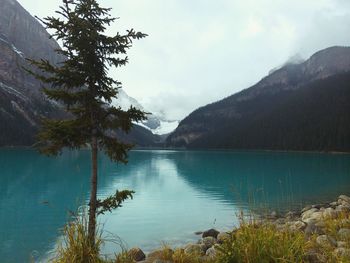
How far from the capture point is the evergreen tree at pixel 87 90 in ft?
31.9

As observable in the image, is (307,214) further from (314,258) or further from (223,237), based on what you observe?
(314,258)

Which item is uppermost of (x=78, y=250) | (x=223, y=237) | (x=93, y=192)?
(x=93, y=192)

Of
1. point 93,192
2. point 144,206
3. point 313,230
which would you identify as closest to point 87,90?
point 93,192

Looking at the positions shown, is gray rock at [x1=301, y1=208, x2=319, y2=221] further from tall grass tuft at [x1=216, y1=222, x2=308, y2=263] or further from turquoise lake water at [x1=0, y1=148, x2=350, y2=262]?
tall grass tuft at [x1=216, y1=222, x2=308, y2=263]

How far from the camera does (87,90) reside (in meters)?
10.1

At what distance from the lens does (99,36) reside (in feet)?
33.0

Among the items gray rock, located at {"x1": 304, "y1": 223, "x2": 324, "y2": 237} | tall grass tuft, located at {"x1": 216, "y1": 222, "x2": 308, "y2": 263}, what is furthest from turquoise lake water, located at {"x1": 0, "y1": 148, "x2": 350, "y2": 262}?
gray rock, located at {"x1": 304, "y1": 223, "x2": 324, "y2": 237}

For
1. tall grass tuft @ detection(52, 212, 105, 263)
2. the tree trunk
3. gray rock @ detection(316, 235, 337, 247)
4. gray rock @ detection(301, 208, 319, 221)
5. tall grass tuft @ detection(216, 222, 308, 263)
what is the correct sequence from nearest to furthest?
1. tall grass tuft @ detection(216, 222, 308, 263)
2. tall grass tuft @ detection(52, 212, 105, 263)
3. the tree trunk
4. gray rock @ detection(316, 235, 337, 247)
5. gray rock @ detection(301, 208, 319, 221)

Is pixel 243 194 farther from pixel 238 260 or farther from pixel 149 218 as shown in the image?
pixel 238 260

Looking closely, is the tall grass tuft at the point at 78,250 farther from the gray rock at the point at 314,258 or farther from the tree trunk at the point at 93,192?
the gray rock at the point at 314,258

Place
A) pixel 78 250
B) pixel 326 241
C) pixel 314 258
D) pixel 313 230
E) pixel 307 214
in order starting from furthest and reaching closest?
1. pixel 307 214
2. pixel 313 230
3. pixel 326 241
4. pixel 314 258
5. pixel 78 250

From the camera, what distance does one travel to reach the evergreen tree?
9711mm

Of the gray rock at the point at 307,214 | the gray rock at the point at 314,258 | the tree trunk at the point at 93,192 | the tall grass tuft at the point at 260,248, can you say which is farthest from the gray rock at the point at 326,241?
the gray rock at the point at 307,214

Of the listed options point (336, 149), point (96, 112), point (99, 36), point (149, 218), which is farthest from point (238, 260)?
point (336, 149)
